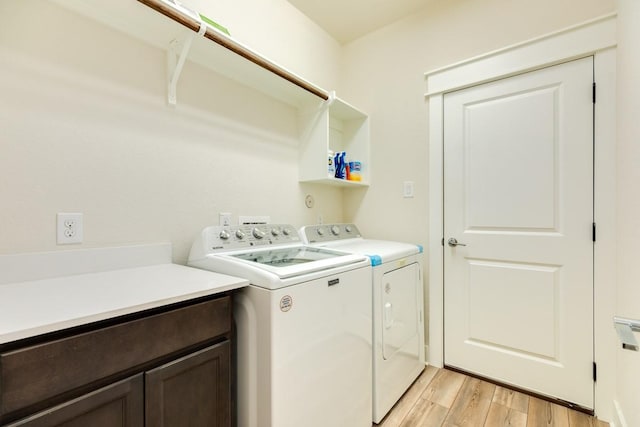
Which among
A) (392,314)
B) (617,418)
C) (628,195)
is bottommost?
(617,418)

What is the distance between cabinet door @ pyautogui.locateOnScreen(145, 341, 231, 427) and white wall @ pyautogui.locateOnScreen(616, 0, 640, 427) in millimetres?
1574

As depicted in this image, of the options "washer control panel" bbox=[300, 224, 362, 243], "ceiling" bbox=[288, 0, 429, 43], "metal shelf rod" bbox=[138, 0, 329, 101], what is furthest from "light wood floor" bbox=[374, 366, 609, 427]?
"ceiling" bbox=[288, 0, 429, 43]

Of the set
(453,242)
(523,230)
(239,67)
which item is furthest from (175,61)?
(523,230)

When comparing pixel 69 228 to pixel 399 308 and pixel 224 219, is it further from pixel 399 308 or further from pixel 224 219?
pixel 399 308

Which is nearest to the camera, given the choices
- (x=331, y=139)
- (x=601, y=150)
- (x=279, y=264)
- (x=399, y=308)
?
(x=279, y=264)

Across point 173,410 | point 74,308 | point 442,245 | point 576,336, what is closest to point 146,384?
point 173,410

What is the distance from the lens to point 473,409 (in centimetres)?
165

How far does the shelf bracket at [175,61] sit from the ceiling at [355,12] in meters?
1.14

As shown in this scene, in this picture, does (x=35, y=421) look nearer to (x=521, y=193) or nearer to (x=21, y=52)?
(x=21, y=52)

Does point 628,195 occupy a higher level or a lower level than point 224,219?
higher

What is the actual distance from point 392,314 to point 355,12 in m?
2.20

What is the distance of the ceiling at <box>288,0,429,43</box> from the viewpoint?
6.97 ft

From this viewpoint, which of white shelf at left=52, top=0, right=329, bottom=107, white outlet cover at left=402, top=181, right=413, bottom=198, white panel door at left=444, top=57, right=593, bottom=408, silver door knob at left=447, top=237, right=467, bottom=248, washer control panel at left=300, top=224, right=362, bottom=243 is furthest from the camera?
white outlet cover at left=402, top=181, right=413, bottom=198

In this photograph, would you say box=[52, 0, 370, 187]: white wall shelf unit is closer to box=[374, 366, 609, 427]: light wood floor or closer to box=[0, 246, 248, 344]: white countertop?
box=[0, 246, 248, 344]: white countertop
